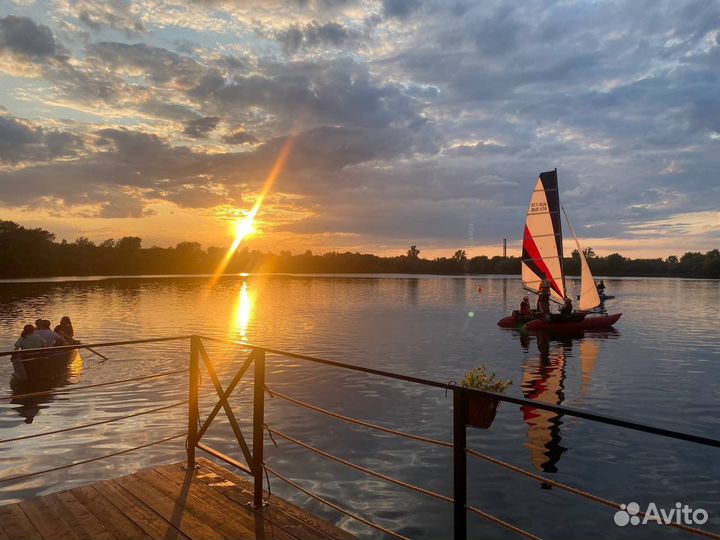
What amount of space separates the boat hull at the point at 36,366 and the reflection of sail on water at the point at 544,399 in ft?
49.6

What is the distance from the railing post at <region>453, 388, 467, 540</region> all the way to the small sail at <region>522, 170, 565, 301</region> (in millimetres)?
34857

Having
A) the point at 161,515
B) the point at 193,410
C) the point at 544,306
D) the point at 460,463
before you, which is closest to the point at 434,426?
the point at 193,410

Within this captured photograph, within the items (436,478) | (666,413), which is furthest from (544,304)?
(436,478)

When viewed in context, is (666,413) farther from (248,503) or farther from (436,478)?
(248,503)

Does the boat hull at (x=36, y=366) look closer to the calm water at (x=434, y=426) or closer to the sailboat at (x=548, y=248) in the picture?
the calm water at (x=434, y=426)

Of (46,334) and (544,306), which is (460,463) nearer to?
(46,334)

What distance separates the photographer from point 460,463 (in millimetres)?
3998

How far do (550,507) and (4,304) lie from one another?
5432cm

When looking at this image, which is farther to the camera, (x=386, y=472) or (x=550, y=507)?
(x=386, y=472)

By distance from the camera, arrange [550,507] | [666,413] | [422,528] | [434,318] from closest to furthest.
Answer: [422,528] → [550,507] → [666,413] → [434,318]

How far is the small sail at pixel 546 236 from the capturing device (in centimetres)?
3697

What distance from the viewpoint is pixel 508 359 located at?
2444 centimetres

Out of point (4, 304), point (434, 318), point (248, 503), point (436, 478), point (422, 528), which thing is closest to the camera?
point (248, 503)

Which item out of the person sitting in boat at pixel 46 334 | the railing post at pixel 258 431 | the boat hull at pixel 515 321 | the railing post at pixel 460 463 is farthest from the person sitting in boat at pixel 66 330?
the boat hull at pixel 515 321
